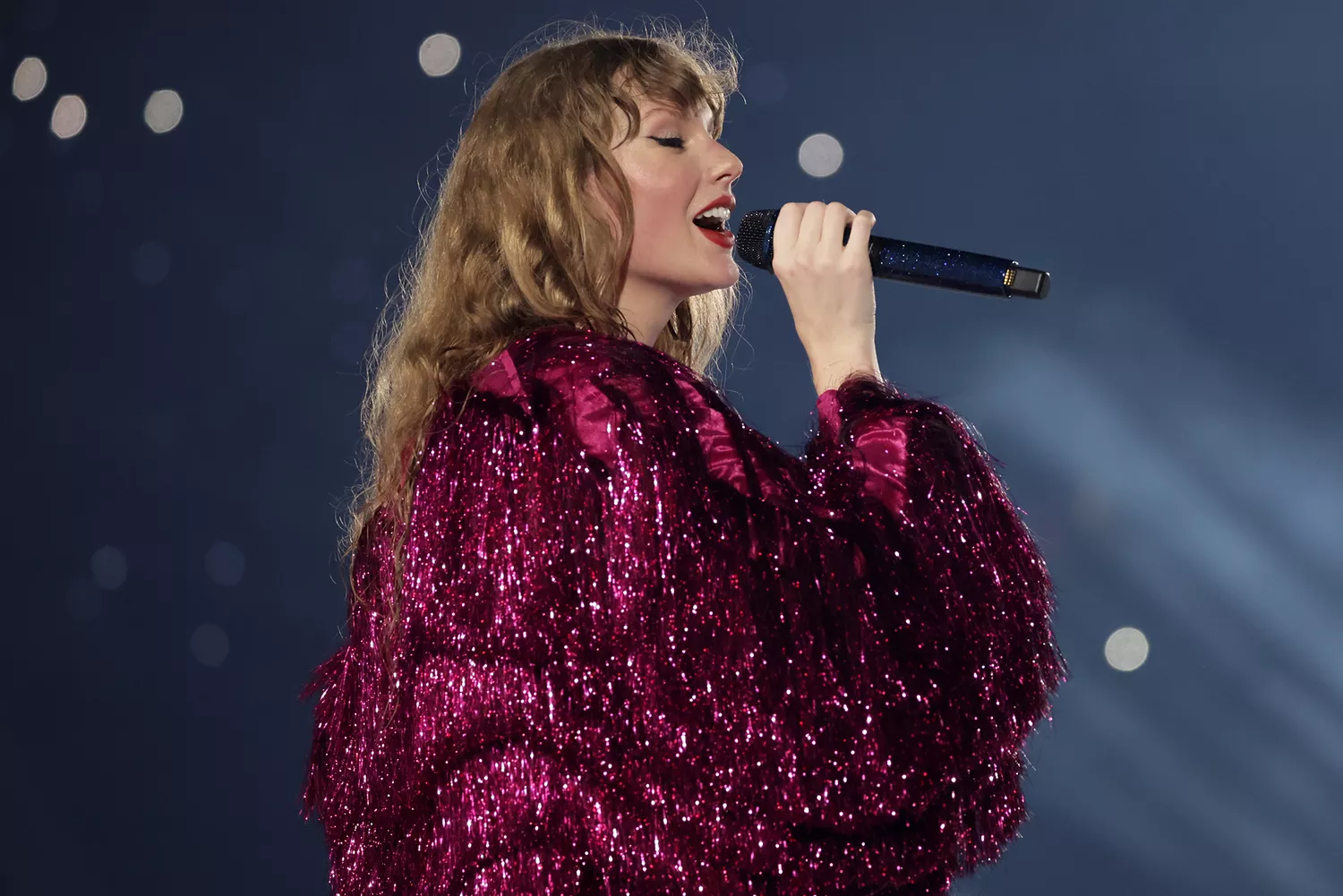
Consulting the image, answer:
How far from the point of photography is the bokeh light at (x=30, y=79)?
247cm

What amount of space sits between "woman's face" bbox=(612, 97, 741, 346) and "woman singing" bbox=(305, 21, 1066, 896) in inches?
4.9

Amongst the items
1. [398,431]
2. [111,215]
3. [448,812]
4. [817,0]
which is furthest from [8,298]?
[448,812]

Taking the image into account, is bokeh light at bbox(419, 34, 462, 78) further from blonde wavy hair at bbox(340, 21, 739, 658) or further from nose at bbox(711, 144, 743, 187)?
nose at bbox(711, 144, 743, 187)

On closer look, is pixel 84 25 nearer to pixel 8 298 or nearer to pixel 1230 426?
pixel 8 298

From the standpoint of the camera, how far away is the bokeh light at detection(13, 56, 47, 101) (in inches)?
97.3

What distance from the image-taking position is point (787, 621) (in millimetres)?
832

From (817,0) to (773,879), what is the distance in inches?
68.6

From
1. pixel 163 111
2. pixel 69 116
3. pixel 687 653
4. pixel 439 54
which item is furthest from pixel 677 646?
pixel 69 116

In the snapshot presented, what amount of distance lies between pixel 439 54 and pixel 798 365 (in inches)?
33.1

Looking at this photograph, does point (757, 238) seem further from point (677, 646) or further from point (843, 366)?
point (677, 646)

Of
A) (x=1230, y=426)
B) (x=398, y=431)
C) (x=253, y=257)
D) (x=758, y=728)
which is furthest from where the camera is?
(x=253, y=257)

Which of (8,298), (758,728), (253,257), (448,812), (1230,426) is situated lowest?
(448,812)

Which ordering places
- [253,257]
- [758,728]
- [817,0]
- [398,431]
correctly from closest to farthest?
1. [758,728]
2. [398,431]
3. [817,0]
4. [253,257]

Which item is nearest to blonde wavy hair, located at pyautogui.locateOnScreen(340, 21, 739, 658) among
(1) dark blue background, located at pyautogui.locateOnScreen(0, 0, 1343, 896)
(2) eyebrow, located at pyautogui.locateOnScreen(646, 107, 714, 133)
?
(2) eyebrow, located at pyautogui.locateOnScreen(646, 107, 714, 133)
